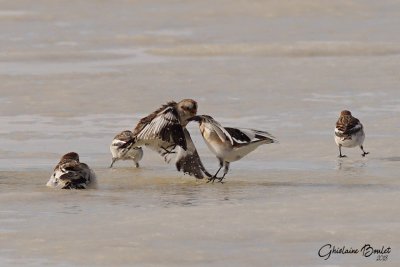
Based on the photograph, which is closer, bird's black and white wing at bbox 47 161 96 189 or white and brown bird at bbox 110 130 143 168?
bird's black and white wing at bbox 47 161 96 189

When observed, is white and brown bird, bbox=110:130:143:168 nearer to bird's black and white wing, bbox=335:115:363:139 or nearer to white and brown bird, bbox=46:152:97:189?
white and brown bird, bbox=46:152:97:189

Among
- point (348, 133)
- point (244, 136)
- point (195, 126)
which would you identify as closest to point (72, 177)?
point (244, 136)

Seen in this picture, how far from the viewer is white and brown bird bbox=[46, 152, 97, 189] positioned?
1374 cm

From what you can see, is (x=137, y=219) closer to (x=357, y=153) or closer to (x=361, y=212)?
(x=361, y=212)

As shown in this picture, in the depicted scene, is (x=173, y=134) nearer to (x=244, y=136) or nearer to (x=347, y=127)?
(x=244, y=136)

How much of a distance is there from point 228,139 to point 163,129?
29.1 inches

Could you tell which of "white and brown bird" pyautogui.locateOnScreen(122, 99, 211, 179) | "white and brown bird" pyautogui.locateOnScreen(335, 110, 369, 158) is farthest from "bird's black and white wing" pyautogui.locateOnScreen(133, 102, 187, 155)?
"white and brown bird" pyautogui.locateOnScreen(335, 110, 369, 158)

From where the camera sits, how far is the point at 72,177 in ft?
45.1

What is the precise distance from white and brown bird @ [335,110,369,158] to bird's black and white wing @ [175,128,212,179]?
8.49 ft

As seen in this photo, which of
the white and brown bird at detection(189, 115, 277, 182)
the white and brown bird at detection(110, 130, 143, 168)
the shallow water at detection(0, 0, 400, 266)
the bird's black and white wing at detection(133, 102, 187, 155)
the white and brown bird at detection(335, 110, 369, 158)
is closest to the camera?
the shallow water at detection(0, 0, 400, 266)

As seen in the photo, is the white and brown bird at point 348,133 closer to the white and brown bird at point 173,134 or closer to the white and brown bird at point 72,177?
the white and brown bird at point 173,134

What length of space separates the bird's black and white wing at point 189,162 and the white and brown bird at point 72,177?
1281 millimetres

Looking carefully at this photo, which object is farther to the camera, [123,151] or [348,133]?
[348,133]

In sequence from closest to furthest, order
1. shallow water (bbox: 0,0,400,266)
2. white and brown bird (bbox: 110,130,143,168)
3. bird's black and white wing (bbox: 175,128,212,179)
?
shallow water (bbox: 0,0,400,266) < bird's black and white wing (bbox: 175,128,212,179) < white and brown bird (bbox: 110,130,143,168)
